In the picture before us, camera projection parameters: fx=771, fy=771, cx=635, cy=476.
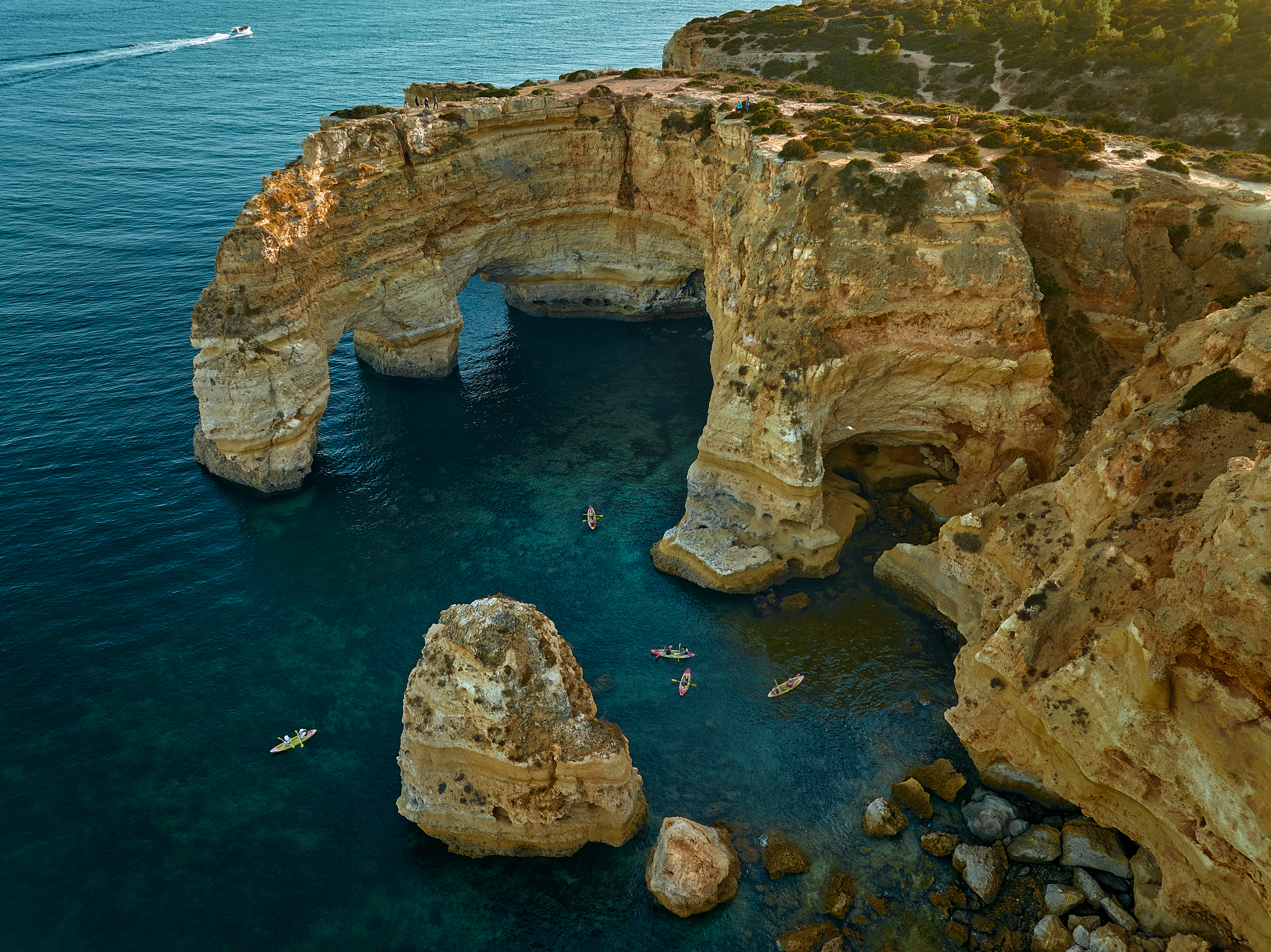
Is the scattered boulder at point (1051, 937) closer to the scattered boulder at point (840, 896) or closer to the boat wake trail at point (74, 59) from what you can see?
the scattered boulder at point (840, 896)

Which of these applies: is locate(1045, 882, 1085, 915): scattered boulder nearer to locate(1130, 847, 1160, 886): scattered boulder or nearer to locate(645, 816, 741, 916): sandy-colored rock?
locate(1130, 847, 1160, 886): scattered boulder

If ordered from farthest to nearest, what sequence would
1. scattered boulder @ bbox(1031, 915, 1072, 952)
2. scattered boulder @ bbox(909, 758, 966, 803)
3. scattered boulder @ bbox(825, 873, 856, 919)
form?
scattered boulder @ bbox(909, 758, 966, 803) → scattered boulder @ bbox(825, 873, 856, 919) → scattered boulder @ bbox(1031, 915, 1072, 952)

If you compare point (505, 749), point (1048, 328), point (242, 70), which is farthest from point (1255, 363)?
point (242, 70)

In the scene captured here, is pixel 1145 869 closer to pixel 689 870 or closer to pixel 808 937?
pixel 808 937

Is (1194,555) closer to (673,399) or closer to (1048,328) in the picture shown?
(1048,328)

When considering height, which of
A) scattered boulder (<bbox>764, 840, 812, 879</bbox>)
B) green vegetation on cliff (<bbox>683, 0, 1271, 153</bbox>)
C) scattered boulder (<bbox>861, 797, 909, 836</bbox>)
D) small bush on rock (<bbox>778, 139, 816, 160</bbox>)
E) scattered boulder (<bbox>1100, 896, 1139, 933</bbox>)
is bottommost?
scattered boulder (<bbox>764, 840, 812, 879</bbox>)

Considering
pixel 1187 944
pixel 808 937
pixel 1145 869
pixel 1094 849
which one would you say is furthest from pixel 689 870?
pixel 1145 869

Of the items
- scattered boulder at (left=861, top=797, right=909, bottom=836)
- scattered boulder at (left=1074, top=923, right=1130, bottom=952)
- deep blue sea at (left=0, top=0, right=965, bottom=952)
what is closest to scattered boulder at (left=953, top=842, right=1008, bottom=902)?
deep blue sea at (left=0, top=0, right=965, bottom=952)
